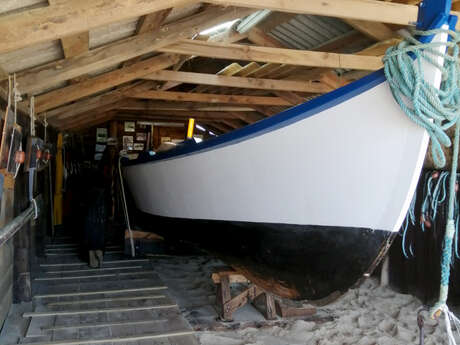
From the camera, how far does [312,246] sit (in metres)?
2.15

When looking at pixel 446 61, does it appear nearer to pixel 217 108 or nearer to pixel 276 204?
pixel 276 204

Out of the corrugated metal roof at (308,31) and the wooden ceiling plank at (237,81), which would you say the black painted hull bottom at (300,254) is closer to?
the wooden ceiling plank at (237,81)

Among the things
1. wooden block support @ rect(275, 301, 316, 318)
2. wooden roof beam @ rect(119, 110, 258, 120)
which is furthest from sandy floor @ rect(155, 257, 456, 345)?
wooden roof beam @ rect(119, 110, 258, 120)

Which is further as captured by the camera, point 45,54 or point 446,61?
point 45,54

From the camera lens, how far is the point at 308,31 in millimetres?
3965

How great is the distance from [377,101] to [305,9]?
800mm

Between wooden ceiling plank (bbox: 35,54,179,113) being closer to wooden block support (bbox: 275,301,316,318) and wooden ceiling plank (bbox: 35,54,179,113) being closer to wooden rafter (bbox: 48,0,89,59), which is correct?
wooden rafter (bbox: 48,0,89,59)

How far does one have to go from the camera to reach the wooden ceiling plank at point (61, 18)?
1633 mm

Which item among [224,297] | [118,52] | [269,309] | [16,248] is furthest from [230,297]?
[118,52]

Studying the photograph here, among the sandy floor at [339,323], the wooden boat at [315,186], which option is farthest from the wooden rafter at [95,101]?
the sandy floor at [339,323]

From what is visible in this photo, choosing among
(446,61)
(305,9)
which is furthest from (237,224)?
(446,61)

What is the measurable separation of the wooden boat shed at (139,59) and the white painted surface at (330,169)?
0.77m

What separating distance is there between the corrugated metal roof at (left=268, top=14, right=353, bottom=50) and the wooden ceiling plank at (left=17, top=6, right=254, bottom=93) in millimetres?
979

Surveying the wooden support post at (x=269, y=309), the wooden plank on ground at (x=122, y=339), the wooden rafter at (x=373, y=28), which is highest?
the wooden rafter at (x=373, y=28)
